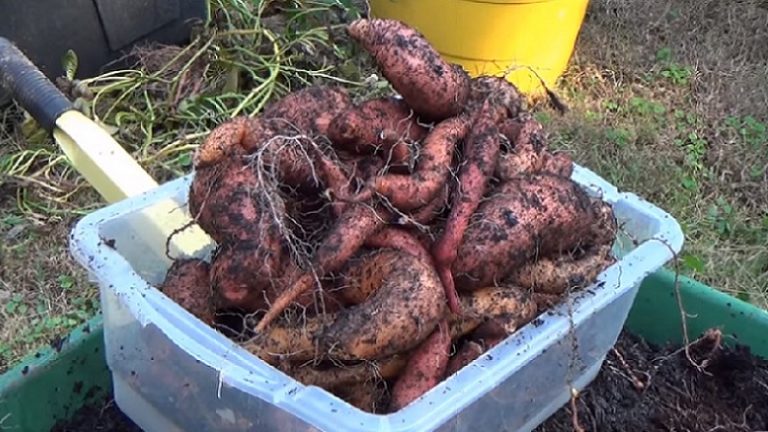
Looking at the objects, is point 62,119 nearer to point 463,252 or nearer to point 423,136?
point 423,136

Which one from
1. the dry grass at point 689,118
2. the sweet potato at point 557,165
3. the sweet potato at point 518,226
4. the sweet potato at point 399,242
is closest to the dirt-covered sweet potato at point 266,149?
the sweet potato at point 399,242

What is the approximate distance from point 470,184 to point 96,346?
564 millimetres

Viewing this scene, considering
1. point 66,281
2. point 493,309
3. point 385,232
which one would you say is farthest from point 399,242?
A: point 66,281

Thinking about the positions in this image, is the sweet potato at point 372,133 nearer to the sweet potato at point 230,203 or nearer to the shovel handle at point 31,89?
the sweet potato at point 230,203

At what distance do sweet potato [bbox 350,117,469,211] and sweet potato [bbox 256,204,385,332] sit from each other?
0.02 meters

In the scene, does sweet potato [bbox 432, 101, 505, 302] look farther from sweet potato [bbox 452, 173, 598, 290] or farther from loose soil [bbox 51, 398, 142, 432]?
loose soil [bbox 51, 398, 142, 432]

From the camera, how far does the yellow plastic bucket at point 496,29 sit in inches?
81.9

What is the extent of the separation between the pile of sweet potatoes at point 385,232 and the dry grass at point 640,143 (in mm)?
547

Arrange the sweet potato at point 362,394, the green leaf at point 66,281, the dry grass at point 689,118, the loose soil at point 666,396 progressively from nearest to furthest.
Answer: the sweet potato at point 362,394
the loose soil at point 666,396
the green leaf at point 66,281
the dry grass at point 689,118

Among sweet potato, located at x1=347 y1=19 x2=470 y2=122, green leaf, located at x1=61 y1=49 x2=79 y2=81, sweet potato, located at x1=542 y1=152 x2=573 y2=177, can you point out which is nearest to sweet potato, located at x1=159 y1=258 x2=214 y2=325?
sweet potato, located at x1=347 y1=19 x2=470 y2=122

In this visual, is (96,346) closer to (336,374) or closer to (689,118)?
(336,374)

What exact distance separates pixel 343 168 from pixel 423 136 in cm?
15

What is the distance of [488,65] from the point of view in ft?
7.13

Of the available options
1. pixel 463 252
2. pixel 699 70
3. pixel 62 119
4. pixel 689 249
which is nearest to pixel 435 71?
pixel 463 252
